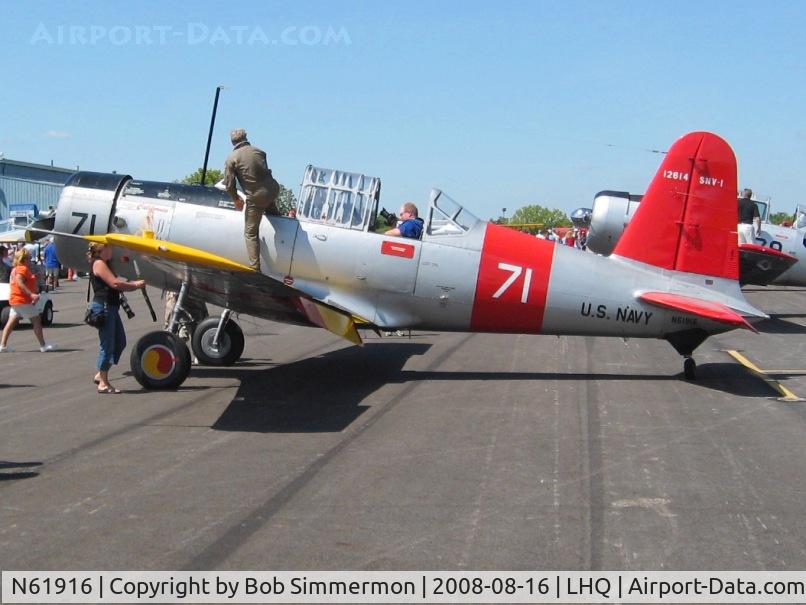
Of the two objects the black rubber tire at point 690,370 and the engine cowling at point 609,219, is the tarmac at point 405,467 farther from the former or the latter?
the engine cowling at point 609,219

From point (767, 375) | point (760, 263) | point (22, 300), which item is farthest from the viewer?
point (760, 263)

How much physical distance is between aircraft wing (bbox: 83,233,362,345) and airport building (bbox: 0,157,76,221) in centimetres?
4030

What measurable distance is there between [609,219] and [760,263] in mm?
3251

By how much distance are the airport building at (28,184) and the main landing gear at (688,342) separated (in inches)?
1668

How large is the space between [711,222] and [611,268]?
134 cm

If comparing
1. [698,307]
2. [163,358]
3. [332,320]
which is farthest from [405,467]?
[698,307]

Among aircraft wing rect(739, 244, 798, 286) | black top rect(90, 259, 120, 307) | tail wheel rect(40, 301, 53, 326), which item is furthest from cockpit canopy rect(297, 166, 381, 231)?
aircraft wing rect(739, 244, 798, 286)

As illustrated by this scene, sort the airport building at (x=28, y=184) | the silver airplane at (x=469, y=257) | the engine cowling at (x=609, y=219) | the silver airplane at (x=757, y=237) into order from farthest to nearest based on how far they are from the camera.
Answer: the airport building at (x=28, y=184)
the engine cowling at (x=609, y=219)
the silver airplane at (x=757, y=237)
the silver airplane at (x=469, y=257)

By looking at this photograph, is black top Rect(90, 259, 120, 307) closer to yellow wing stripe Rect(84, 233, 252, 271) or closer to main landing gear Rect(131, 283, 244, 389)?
main landing gear Rect(131, 283, 244, 389)

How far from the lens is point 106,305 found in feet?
31.7

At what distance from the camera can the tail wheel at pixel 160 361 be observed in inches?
376

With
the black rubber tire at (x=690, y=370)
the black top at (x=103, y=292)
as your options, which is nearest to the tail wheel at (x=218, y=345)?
the black top at (x=103, y=292)

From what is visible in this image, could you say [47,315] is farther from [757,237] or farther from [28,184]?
[28,184]

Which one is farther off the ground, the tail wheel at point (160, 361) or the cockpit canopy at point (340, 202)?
the cockpit canopy at point (340, 202)
